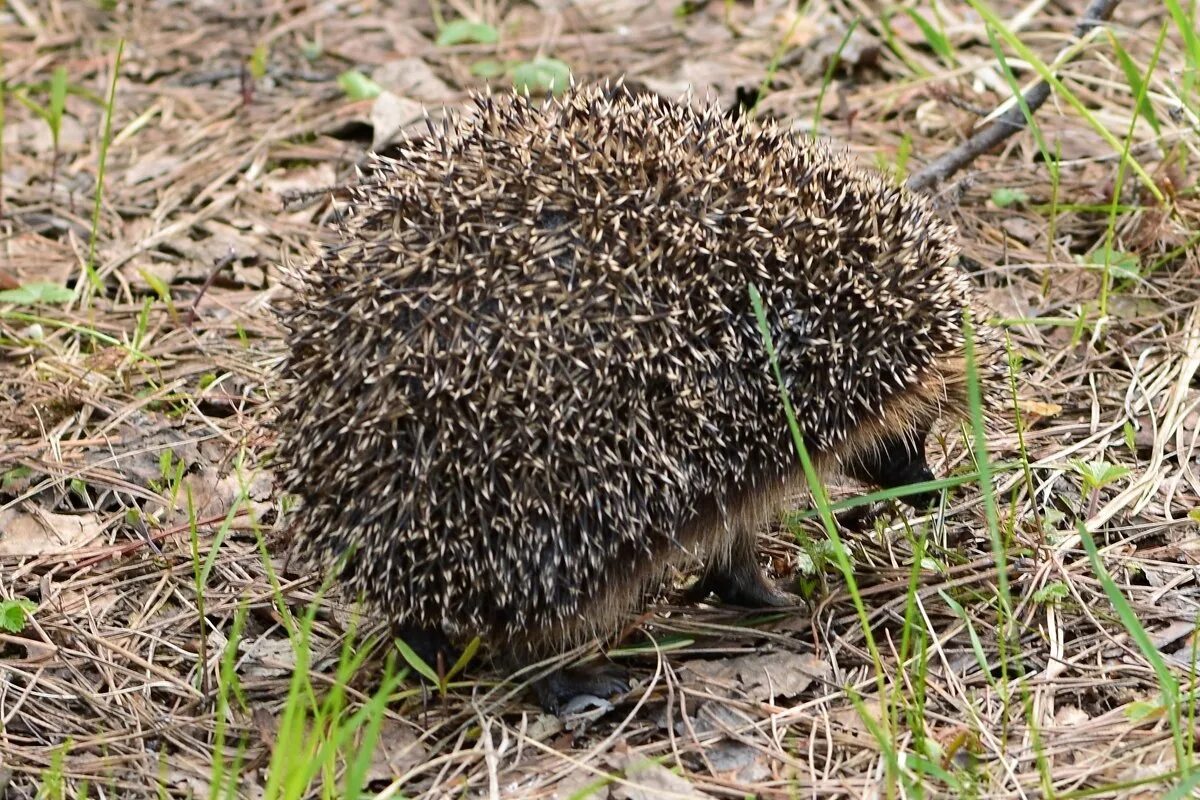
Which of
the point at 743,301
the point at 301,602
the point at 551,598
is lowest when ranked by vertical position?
the point at 301,602

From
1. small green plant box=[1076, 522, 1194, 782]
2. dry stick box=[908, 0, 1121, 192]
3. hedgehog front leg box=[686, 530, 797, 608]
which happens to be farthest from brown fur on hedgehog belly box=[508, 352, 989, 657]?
dry stick box=[908, 0, 1121, 192]

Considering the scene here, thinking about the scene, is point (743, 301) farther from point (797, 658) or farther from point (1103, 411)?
point (1103, 411)

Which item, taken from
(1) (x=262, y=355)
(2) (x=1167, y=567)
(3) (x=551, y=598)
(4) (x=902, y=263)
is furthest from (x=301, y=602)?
(2) (x=1167, y=567)

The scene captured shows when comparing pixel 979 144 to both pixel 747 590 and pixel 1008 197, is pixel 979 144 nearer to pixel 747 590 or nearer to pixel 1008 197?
pixel 1008 197

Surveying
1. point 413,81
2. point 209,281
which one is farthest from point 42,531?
point 413,81

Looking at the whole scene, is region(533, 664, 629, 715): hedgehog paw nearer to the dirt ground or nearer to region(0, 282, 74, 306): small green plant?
the dirt ground

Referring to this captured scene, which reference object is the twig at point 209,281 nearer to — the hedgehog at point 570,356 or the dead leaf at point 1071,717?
the hedgehog at point 570,356
